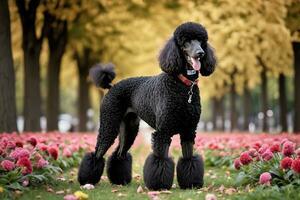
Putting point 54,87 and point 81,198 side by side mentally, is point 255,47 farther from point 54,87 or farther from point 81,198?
point 81,198

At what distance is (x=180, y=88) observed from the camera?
21.1ft

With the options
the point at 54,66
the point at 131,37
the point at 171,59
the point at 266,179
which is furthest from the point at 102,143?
the point at 131,37

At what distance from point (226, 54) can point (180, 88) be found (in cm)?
1302

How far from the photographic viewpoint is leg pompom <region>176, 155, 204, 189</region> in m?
6.76

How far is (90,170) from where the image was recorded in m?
7.47

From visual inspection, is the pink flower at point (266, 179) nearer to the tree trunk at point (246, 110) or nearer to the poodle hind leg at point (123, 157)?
the poodle hind leg at point (123, 157)

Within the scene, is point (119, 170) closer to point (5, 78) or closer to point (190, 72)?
point (190, 72)

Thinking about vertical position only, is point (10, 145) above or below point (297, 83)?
below

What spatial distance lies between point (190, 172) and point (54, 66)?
47.6ft

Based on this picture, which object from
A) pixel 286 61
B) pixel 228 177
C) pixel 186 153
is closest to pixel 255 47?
pixel 286 61

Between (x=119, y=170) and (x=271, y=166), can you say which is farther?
(x=119, y=170)

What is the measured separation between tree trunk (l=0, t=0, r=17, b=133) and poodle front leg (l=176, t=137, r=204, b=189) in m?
6.85

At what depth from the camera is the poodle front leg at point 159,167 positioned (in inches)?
255

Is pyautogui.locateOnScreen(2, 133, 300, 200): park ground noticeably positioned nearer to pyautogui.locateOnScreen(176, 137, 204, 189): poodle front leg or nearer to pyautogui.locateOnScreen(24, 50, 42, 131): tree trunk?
pyautogui.locateOnScreen(176, 137, 204, 189): poodle front leg
